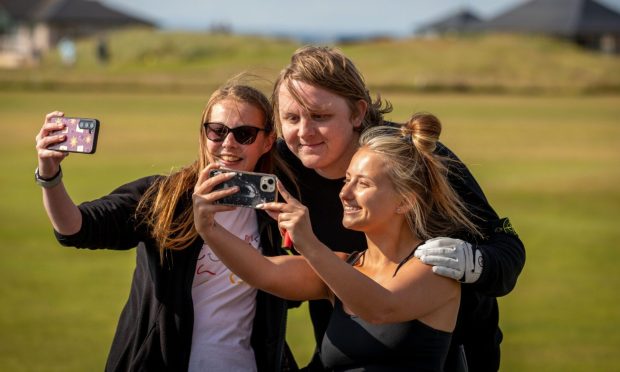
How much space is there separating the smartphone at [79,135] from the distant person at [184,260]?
0.07 meters

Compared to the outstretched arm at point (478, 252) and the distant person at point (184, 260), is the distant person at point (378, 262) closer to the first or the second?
the outstretched arm at point (478, 252)

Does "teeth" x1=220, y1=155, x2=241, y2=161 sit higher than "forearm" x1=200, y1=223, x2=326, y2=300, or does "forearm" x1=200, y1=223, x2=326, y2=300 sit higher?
"teeth" x1=220, y1=155, x2=241, y2=161

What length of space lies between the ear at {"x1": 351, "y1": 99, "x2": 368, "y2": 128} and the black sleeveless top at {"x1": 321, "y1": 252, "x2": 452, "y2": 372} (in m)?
1.23

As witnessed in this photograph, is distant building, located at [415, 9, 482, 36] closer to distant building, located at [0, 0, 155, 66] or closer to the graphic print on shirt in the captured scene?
distant building, located at [0, 0, 155, 66]

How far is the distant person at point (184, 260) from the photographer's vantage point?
4.05 m

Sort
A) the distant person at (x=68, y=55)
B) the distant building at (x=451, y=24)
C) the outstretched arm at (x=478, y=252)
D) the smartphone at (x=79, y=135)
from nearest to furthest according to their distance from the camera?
the outstretched arm at (x=478, y=252) → the smartphone at (x=79, y=135) → the distant person at (x=68, y=55) → the distant building at (x=451, y=24)

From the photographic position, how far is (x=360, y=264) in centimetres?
378

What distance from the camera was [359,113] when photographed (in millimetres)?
4551

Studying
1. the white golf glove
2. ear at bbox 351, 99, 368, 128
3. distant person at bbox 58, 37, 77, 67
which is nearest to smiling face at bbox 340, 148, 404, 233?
the white golf glove

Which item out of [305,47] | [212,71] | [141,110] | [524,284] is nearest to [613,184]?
[524,284]

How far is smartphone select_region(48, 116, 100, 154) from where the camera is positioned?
3879 mm

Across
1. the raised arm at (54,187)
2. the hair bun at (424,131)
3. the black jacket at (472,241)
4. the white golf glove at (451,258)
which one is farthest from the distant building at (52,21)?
the white golf glove at (451,258)

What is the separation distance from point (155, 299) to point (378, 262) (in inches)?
38.2

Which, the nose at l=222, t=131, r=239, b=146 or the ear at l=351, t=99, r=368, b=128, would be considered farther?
the ear at l=351, t=99, r=368, b=128
